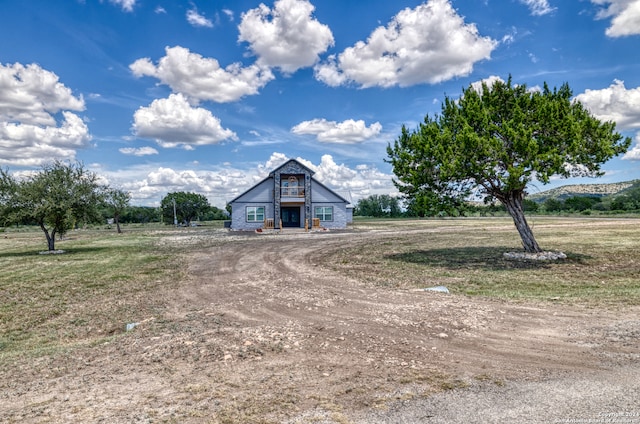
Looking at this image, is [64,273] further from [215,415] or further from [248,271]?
[215,415]

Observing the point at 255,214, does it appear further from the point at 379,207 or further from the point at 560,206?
the point at 560,206

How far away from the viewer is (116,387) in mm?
4848

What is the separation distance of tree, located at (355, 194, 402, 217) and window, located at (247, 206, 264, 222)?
58.3 meters

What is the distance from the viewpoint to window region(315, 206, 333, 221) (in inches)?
1708

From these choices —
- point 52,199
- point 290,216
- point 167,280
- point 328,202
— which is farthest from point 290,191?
point 167,280

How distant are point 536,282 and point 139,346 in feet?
37.1

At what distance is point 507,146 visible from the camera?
16000 mm

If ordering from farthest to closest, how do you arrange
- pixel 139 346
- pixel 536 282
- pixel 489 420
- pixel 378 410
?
pixel 536 282, pixel 139 346, pixel 378 410, pixel 489 420

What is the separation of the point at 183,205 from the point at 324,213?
32.7 meters

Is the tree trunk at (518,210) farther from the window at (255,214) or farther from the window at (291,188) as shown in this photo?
the window at (255,214)

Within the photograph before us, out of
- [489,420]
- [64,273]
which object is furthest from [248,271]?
[489,420]

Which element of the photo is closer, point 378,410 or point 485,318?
point 378,410

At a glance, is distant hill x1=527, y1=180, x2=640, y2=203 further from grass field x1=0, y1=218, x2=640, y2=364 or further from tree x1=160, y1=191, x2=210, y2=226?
grass field x1=0, y1=218, x2=640, y2=364

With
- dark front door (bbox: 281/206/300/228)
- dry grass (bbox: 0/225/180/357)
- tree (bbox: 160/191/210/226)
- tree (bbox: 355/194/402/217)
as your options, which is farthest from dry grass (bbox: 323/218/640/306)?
tree (bbox: 355/194/402/217)
